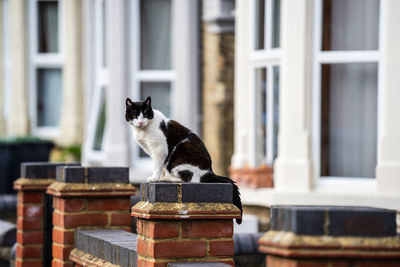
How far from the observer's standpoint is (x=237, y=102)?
9.44 m

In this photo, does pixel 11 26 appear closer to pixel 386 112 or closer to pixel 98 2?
pixel 98 2

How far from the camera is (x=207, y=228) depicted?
452 centimetres

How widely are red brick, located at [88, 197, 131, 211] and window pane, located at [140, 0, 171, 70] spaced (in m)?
6.00

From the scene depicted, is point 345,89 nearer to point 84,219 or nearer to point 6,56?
point 84,219

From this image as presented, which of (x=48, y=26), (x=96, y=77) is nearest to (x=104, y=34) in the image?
(x=96, y=77)

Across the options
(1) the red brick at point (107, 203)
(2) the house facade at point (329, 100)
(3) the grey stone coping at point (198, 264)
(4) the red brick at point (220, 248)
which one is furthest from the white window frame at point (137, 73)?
(3) the grey stone coping at point (198, 264)

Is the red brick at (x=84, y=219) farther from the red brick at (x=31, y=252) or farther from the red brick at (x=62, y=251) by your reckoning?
the red brick at (x=31, y=252)

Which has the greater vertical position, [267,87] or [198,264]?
[267,87]

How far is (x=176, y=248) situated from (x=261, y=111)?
5.03 m

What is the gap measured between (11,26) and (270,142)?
314 inches

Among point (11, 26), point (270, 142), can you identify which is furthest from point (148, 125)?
point (11, 26)

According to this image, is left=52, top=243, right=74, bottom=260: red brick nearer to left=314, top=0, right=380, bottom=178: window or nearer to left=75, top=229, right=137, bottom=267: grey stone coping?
left=75, top=229, right=137, bottom=267: grey stone coping

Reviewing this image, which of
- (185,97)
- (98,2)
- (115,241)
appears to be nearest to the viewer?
(115,241)

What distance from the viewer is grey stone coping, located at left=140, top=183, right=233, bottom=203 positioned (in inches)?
176
